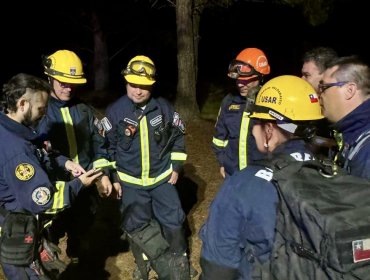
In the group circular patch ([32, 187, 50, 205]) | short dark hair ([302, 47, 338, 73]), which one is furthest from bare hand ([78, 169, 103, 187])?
short dark hair ([302, 47, 338, 73])

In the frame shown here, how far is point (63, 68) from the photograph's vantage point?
4324 millimetres

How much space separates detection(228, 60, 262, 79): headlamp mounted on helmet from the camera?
4.34 m

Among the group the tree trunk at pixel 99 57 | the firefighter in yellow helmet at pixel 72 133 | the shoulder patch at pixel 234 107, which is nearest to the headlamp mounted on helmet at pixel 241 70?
the shoulder patch at pixel 234 107

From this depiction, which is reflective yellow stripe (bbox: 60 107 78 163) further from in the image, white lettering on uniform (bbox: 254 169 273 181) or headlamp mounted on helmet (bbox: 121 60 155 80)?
white lettering on uniform (bbox: 254 169 273 181)

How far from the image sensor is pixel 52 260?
3457mm

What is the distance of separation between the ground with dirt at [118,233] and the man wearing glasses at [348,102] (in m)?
2.69

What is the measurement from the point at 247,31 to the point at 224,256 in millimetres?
20158

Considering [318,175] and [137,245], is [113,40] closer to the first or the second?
[137,245]

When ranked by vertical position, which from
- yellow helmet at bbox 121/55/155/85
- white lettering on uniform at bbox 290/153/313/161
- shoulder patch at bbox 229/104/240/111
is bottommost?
shoulder patch at bbox 229/104/240/111

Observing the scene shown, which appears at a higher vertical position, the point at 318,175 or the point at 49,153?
the point at 318,175

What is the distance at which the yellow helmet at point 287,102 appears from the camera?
254 centimetres

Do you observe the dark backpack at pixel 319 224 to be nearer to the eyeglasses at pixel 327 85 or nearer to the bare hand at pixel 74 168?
the eyeglasses at pixel 327 85

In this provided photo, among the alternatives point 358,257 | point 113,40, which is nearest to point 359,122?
point 358,257

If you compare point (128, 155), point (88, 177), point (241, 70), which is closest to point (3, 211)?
point (88, 177)
